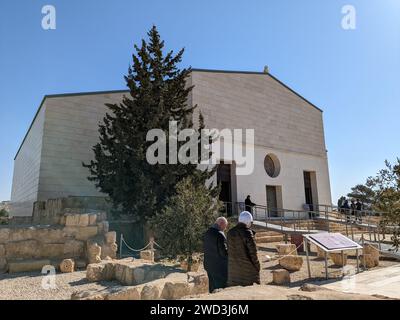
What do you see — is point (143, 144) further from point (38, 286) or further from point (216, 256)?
point (216, 256)

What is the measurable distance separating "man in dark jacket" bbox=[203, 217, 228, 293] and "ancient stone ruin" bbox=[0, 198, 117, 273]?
17.2ft

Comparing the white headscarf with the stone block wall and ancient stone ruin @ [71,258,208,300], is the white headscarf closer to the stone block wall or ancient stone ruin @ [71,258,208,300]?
ancient stone ruin @ [71,258,208,300]

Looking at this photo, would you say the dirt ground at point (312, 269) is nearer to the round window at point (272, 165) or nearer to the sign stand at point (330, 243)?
the sign stand at point (330, 243)

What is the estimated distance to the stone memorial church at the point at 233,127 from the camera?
51.2 ft

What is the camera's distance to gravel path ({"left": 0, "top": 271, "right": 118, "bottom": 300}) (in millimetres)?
6077

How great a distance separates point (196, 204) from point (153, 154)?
4483 millimetres

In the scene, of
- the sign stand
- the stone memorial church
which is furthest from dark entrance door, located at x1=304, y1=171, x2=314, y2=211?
the sign stand

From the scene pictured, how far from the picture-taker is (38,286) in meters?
6.86

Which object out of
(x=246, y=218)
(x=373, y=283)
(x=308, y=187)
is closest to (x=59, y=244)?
(x=246, y=218)

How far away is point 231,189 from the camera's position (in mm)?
19875

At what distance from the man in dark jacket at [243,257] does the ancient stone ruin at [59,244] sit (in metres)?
5.99

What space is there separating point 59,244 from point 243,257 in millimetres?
7448
